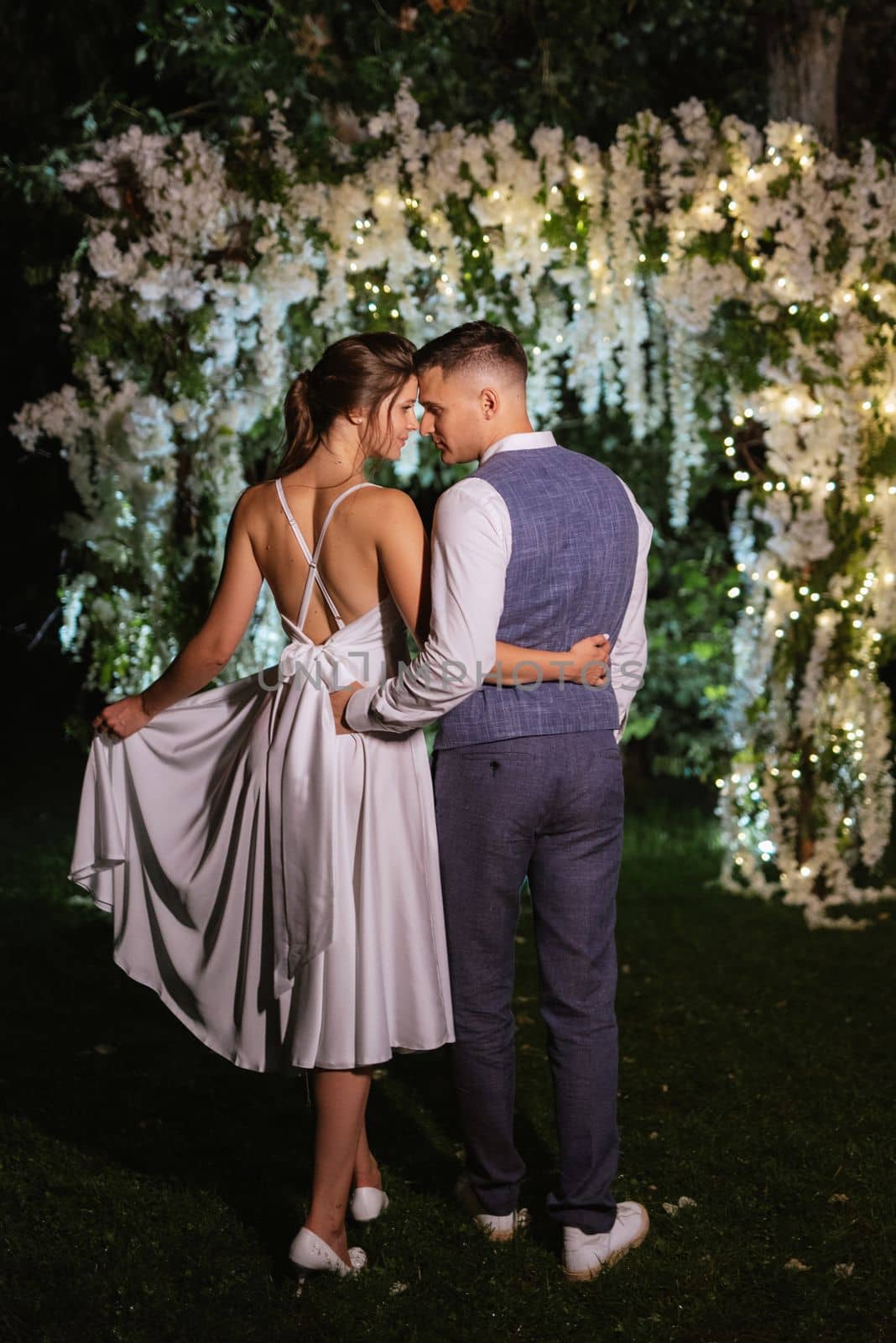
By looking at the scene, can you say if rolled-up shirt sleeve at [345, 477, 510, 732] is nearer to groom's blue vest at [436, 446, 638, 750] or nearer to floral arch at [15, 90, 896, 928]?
groom's blue vest at [436, 446, 638, 750]

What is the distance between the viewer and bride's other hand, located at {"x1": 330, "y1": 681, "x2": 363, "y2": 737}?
2619mm

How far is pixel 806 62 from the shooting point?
6422mm

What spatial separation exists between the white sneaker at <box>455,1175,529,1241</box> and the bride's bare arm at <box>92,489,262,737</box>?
131cm

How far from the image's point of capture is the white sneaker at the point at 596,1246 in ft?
9.03

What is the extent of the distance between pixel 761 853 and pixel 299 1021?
3.78m

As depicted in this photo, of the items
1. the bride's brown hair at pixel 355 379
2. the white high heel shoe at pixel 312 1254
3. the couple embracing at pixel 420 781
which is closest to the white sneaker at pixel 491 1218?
the couple embracing at pixel 420 781

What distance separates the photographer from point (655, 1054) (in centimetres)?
429

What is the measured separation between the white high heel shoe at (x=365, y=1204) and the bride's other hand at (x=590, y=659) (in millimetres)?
1264

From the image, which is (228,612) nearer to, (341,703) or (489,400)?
(341,703)

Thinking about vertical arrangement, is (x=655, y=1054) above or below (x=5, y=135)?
below

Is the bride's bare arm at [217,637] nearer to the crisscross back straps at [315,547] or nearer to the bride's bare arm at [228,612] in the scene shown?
the bride's bare arm at [228,612]

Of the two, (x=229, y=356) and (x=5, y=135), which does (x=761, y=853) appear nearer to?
(x=229, y=356)

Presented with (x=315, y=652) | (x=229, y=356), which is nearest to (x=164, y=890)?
(x=315, y=652)

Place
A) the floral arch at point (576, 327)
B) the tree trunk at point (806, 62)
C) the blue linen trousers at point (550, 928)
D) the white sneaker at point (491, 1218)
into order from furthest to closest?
the tree trunk at point (806, 62) → the floral arch at point (576, 327) → the white sneaker at point (491, 1218) → the blue linen trousers at point (550, 928)
